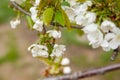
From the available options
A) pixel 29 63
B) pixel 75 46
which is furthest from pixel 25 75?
pixel 75 46

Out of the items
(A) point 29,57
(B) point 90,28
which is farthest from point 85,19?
(A) point 29,57

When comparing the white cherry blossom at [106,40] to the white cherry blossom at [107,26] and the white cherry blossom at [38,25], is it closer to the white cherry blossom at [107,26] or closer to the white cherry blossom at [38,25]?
the white cherry blossom at [107,26]

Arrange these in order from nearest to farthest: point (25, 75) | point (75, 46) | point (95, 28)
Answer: point (95, 28), point (25, 75), point (75, 46)

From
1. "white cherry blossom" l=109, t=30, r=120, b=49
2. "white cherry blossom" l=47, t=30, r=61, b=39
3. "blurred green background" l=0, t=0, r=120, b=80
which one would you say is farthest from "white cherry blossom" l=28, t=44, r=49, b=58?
"blurred green background" l=0, t=0, r=120, b=80

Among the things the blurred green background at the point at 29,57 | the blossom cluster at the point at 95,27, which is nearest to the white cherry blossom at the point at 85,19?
the blossom cluster at the point at 95,27

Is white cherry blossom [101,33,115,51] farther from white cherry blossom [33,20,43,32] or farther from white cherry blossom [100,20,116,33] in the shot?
white cherry blossom [33,20,43,32]

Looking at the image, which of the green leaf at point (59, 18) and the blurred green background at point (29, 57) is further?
the blurred green background at point (29, 57)

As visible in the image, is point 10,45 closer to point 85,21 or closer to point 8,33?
point 8,33

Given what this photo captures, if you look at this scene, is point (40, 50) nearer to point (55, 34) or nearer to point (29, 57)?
point (55, 34)
